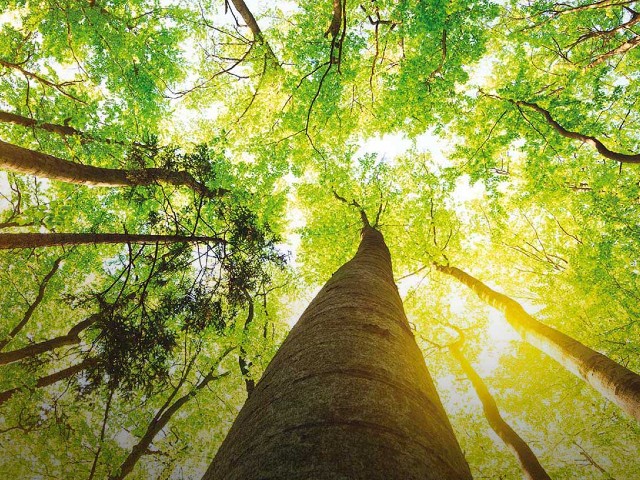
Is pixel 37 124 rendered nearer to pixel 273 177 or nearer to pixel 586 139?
pixel 273 177

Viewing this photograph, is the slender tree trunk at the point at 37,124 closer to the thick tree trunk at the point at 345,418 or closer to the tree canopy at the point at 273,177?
the tree canopy at the point at 273,177

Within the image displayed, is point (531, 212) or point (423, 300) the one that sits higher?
point (531, 212)

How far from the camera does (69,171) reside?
573 centimetres

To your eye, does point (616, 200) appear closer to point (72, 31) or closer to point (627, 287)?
point (627, 287)

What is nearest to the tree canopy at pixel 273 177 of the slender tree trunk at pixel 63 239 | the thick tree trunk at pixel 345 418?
the slender tree trunk at pixel 63 239

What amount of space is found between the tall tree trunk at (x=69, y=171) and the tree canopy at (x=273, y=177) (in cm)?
5

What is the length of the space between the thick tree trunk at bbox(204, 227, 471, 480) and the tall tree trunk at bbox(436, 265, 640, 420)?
4481 mm

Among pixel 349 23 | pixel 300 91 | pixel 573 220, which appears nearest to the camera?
pixel 349 23

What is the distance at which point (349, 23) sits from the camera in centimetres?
846

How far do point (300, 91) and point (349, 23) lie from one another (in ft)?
7.19

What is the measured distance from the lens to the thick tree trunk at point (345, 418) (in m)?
1.02

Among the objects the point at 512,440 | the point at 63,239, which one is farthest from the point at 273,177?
the point at 512,440

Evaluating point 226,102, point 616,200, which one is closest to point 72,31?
point 226,102

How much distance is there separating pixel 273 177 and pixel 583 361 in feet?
28.5
